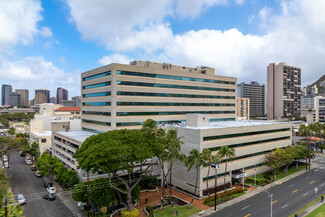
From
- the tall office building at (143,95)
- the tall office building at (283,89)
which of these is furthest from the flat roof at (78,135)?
the tall office building at (283,89)

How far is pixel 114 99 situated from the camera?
63938 millimetres

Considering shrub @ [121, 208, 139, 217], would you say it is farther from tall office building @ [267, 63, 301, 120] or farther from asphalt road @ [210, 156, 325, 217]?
tall office building @ [267, 63, 301, 120]

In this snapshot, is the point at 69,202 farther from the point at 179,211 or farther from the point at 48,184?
the point at 179,211

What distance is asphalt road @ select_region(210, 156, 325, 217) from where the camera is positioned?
1735 inches

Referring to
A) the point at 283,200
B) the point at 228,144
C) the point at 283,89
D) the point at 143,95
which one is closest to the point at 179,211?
the point at 228,144

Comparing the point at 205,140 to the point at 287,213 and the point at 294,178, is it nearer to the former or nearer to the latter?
the point at 287,213

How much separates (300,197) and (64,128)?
254ft

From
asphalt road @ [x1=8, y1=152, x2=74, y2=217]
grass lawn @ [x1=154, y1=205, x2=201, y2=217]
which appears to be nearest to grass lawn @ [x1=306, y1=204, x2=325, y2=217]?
grass lawn @ [x1=154, y1=205, x2=201, y2=217]

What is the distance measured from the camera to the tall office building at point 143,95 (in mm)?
65188

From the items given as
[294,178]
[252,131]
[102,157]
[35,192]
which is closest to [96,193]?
[102,157]

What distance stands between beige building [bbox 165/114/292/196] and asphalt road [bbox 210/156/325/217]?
8053mm

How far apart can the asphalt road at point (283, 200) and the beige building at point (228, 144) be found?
805 cm

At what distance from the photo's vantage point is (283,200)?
4988 cm

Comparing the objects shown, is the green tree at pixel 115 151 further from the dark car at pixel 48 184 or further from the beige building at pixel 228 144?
the dark car at pixel 48 184
